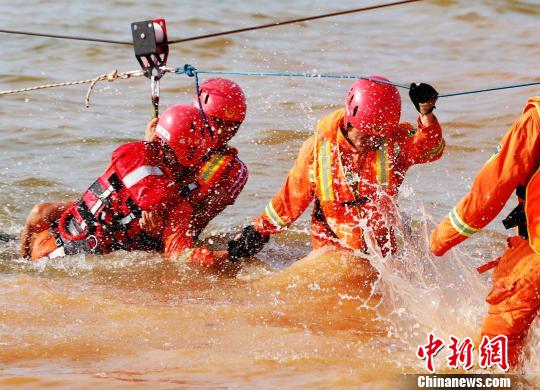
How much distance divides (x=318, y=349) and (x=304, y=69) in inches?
417

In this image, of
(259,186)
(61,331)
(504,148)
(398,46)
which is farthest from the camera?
(398,46)

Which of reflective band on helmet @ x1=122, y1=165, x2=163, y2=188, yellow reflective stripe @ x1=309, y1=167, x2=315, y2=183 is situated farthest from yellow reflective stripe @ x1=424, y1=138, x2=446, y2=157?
reflective band on helmet @ x1=122, y1=165, x2=163, y2=188

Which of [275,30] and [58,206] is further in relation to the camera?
[275,30]

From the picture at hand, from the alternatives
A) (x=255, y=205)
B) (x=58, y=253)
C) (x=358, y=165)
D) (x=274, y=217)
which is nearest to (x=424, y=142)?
(x=358, y=165)

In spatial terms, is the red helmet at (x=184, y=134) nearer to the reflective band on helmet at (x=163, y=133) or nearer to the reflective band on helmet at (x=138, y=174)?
the reflective band on helmet at (x=163, y=133)

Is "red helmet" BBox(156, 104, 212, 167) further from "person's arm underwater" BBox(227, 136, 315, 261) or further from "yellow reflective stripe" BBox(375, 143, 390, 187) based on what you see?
"yellow reflective stripe" BBox(375, 143, 390, 187)

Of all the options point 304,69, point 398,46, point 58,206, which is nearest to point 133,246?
point 58,206

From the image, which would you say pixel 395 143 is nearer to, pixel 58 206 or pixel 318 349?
pixel 318 349

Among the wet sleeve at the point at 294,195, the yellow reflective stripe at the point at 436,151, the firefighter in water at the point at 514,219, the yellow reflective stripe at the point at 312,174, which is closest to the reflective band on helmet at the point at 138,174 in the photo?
the wet sleeve at the point at 294,195

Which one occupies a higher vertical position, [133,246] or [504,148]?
[504,148]

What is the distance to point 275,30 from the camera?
18.7 m

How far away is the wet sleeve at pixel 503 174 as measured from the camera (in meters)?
4.57

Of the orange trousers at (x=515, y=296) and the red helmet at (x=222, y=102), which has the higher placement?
the red helmet at (x=222, y=102)

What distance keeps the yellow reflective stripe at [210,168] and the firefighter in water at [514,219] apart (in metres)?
2.83
